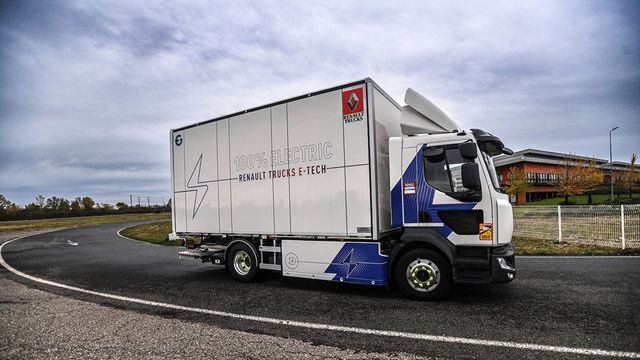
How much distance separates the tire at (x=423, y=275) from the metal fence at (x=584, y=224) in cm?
851

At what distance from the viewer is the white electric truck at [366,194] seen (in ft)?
18.7

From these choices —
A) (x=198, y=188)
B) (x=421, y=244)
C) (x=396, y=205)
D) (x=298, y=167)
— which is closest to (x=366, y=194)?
(x=396, y=205)

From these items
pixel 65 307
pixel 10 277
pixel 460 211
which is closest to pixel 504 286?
pixel 460 211

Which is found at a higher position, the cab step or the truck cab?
the truck cab

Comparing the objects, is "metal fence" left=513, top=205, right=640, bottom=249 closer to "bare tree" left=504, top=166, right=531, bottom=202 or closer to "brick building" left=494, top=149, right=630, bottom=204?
"bare tree" left=504, top=166, right=531, bottom=202

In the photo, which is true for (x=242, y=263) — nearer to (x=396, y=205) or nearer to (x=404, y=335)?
(x=396, y=205)

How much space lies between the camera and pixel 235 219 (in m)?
7.82

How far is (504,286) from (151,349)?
19.3 ft

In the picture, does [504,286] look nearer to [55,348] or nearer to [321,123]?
[321,123]

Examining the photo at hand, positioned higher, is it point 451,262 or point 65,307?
point 451,262

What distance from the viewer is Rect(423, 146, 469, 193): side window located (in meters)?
Answer: 5.76

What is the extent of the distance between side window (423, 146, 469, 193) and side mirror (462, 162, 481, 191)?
0.24 m

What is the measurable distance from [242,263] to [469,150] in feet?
16.7

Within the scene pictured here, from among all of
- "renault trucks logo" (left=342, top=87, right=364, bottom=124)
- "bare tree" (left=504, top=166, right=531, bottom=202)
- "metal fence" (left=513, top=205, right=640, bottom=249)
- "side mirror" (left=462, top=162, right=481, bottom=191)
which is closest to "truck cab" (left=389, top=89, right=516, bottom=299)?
"side mirror" (left=462, top=162, right=481, bottom=191)
